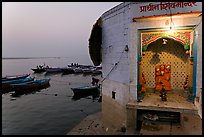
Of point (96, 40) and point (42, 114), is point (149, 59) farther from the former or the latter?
point (42, 114)

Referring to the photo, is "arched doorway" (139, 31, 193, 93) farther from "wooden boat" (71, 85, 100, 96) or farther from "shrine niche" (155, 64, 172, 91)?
"wooden boat" (71, 85, 100, 96)

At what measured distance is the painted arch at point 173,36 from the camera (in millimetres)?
9484

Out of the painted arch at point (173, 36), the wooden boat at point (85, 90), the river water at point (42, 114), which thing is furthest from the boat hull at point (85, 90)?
the painted arch at point (173, 36)

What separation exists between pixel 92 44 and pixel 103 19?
1.87 m

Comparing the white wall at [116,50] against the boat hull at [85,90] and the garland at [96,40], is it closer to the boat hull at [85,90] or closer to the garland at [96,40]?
the garland at [96,40]

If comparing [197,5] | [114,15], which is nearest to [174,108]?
[197,5]

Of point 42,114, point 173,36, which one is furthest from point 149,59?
point 42,114

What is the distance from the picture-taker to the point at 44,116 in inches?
823

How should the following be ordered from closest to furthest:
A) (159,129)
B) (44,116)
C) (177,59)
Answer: (159,129), (177,59), (44,116)

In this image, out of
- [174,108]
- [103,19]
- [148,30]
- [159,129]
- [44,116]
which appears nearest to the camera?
[159,129]

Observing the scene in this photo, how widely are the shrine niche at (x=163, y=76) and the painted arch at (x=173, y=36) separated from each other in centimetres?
260

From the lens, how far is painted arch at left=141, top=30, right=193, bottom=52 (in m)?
9.48

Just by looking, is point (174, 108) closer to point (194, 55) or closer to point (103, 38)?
point (194, 55)

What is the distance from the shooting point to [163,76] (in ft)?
39.3
